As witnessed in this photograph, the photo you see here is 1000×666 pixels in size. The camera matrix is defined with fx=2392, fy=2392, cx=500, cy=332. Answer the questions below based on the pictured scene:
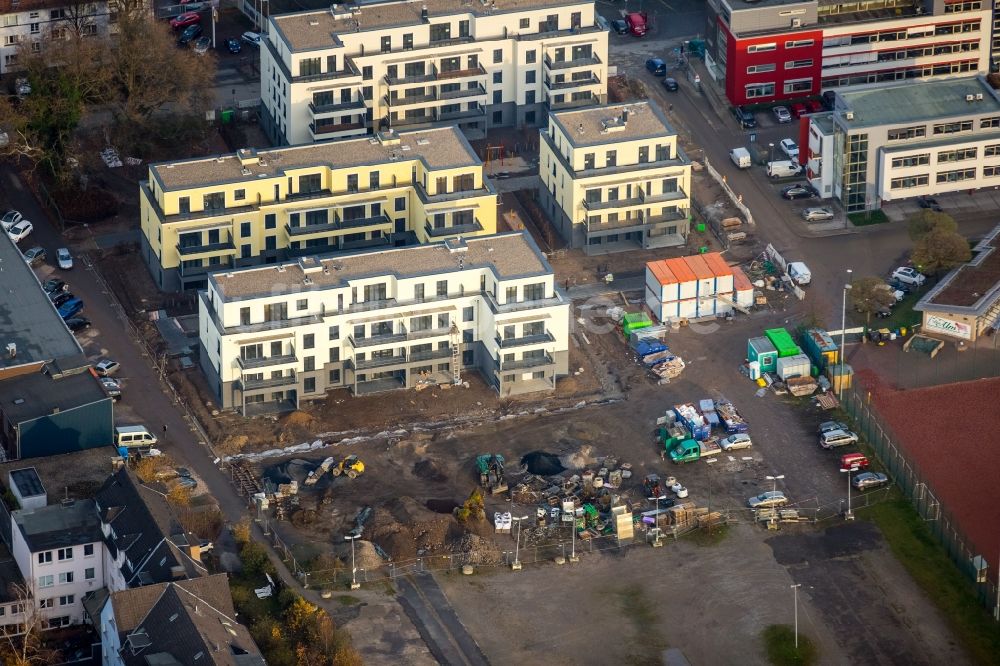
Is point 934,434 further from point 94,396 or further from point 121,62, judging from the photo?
point 121,62

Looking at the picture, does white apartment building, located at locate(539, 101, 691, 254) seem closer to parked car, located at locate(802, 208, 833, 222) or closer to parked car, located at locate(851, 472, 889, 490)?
parked car, located at locate(802, 208, 833, 222)

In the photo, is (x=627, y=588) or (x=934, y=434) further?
(x=934, y=434)

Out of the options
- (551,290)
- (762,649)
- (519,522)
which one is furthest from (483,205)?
(762,649)

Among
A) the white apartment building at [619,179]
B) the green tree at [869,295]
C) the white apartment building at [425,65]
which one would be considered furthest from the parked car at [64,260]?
the green tree at [869,295]

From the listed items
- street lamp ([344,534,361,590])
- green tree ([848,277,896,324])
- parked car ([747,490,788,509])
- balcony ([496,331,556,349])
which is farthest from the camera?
green tree ([848,277,896,324])

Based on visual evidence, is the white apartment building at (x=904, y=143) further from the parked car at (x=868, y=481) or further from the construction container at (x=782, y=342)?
the parked car at (x=868, y=481)

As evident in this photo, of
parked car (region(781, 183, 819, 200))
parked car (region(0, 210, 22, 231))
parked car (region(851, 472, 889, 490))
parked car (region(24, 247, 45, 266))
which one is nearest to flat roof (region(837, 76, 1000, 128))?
parked car (region(781, 183, 819, 200))
